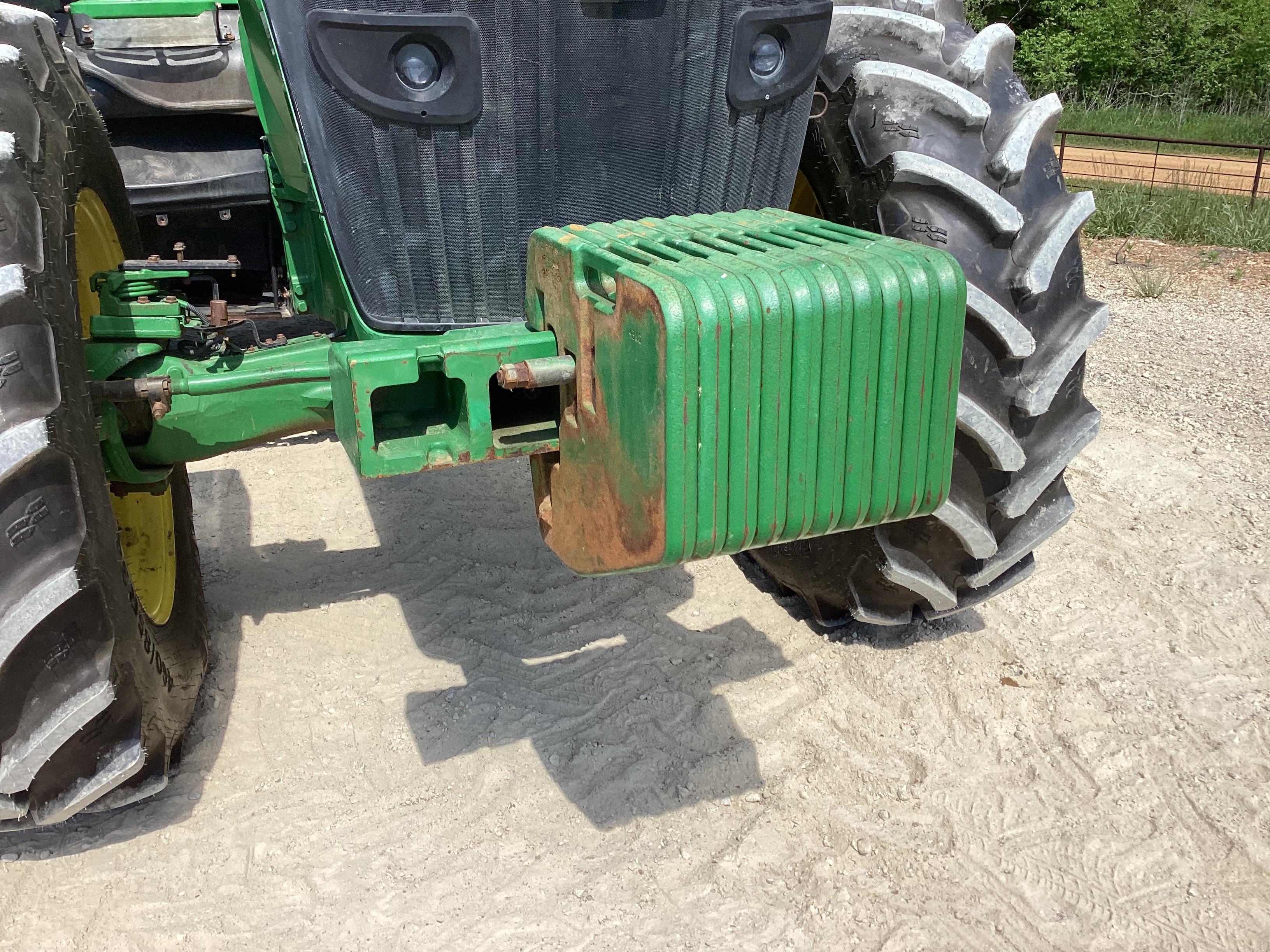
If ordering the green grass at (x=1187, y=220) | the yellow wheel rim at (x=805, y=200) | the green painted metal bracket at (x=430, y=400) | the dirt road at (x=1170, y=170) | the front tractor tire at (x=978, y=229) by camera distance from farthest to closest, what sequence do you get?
the dirt road at (x=1170, y=170), the green grass at (x=1187, y=220), the yellow wheel rim at (x=805, y=200), the front tractor tire at (x=978, y=229), the green painted metal bracket at (x=430, y=400)

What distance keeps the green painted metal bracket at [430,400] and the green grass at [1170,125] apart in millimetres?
14324

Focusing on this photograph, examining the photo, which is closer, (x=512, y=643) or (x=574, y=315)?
(x=574, y=315)

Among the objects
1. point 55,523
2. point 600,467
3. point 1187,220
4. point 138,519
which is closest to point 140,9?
point 138,519

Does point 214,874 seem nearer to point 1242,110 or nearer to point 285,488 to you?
point 285,488

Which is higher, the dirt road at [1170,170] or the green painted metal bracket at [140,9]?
the green painted metal bracket at [140,9]

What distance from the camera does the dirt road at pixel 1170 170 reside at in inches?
398

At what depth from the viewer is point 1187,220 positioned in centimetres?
821

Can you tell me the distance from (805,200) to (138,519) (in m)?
1.78

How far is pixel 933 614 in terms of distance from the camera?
2867 millimetres

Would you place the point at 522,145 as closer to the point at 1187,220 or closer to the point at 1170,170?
the point at 1187,220

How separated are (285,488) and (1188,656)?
9.60 ft

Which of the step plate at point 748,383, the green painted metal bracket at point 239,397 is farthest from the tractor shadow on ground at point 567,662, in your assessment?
the step plate at point 748,383

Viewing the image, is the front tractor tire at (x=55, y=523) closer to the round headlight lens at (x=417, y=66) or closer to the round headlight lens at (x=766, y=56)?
the round headlight lens at (x=417, y=66)

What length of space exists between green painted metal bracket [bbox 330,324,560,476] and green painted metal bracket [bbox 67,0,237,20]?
6.27 feet
